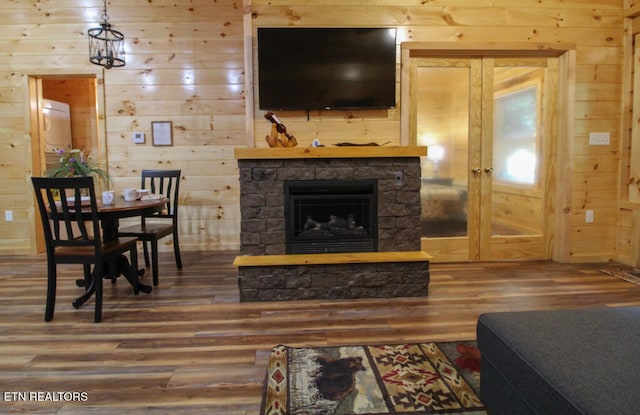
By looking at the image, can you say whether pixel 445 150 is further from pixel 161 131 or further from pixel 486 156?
pixel 161 131

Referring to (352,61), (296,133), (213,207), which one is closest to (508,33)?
(352,61)

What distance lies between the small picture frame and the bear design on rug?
3.62 meters

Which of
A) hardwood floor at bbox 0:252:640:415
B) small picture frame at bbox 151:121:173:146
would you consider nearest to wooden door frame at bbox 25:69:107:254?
small picture frame at bbox 151:121:173:146

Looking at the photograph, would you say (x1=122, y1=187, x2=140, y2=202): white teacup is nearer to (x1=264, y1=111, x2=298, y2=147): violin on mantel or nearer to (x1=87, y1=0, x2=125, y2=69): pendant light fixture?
(x1=87, y1=0, x2=125, y2=69): pendant light fixture

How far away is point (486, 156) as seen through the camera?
13.8 ft

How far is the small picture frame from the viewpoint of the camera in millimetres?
4852

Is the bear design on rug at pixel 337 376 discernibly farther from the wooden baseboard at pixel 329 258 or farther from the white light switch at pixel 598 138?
the white light switch at pixel 598 138

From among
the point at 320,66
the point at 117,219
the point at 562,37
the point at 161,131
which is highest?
the point at 562,37

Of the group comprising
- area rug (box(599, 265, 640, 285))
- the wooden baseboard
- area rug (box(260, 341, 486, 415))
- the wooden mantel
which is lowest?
area rug (box(260, 341, 486, 415))

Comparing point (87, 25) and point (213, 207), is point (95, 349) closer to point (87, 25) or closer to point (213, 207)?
point (213, 207)

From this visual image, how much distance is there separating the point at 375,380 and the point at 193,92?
13.2 feet

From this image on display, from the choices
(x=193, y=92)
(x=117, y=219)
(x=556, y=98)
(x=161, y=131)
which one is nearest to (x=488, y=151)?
(x=556, y=98)

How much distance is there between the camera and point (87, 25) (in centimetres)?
473

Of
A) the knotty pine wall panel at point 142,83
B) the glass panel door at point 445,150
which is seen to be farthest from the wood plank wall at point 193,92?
the glass panel door at point 445,150
